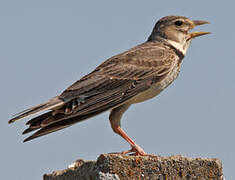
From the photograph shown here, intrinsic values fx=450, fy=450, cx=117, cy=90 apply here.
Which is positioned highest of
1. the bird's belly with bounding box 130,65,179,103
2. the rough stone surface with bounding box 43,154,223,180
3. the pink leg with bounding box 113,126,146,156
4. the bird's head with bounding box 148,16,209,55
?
the bird's head with bounding box 148,16,209,55

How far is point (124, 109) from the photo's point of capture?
8.38 metres

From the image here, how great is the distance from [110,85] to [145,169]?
9.86ft

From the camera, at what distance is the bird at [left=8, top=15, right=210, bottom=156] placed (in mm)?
7359

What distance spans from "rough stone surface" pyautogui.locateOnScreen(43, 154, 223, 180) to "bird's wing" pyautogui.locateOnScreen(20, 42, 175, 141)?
1.24 m

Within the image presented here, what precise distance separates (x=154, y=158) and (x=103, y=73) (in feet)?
10.5

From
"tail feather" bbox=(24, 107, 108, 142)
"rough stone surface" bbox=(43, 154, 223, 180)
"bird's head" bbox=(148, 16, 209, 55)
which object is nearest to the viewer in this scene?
"rough stone surface" bbox=(43, 154, 223, 180)

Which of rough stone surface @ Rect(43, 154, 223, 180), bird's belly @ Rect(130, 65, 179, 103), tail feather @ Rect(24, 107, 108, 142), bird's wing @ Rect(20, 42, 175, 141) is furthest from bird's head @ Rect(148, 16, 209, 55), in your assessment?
rough stone surface @ Rect(43, 154, 223, 180)

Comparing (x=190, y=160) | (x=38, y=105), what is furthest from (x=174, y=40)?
(x=190, y=160)

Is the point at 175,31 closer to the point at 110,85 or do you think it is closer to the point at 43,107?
the point at 110,85

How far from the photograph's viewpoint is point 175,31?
403 inches

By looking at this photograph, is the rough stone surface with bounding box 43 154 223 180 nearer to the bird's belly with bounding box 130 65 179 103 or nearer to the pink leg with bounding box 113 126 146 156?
the pink leg with bounding box 113 126 146 156

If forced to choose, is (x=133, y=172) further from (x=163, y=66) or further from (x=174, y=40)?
Answer: (x=174, y=40)

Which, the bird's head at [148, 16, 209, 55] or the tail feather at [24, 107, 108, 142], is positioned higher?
the bird's head at [148, 16, 209, 55]

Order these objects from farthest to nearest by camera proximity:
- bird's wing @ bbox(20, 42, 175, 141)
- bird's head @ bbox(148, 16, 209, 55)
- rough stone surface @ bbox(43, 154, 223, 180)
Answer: bird's head @ bbox(148, 16, 209, 55), bird's wing @ bbox(20, 42, 175, 141), rough stone surface @ bbox(43, 154, 223, 180)
